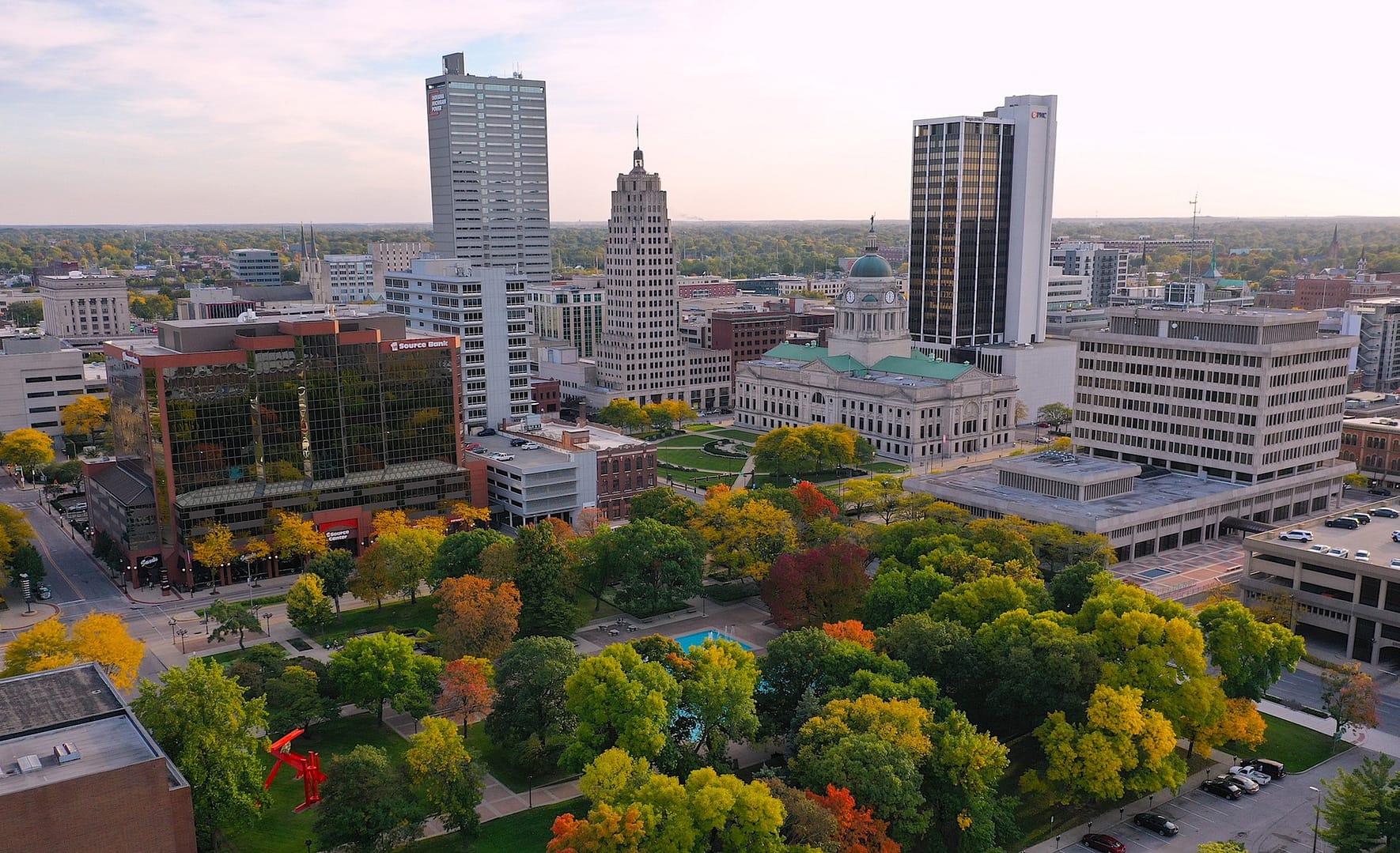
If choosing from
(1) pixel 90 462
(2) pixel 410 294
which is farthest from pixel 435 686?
(2) pixel 410 294

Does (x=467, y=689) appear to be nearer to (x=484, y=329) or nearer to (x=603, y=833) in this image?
(x=603, y=833)

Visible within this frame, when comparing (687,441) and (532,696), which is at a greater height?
(532,696)

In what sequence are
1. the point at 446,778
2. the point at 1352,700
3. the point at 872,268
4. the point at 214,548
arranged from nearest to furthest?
the point at 446,778, the point at 1352,700, the point at 214,548, the point at 872,268

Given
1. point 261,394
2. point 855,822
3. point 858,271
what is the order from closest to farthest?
point 855,822 → point 261,394 → point 858,271

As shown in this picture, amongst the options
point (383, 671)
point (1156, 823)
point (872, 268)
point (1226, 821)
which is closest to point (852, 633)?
point (1156, 823)

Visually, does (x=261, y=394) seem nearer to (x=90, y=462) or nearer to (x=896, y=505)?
(x=90, y=462)

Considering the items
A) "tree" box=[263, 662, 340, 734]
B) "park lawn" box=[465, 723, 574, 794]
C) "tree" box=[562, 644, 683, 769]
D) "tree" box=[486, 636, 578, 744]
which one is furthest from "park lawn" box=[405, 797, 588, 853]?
"tree" box=[263, 662, 340, 734]

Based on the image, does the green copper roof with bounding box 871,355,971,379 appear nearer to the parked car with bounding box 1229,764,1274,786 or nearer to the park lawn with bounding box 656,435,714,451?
the park lawn with bounding box 656,435,714,451
